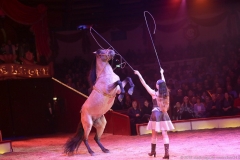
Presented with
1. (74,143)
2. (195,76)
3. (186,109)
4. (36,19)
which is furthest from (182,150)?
(36,19)

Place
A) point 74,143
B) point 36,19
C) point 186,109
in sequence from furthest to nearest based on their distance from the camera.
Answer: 1. point 36,19
2. point 186,109
3. point 74,143

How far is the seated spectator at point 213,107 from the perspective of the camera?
12930mm

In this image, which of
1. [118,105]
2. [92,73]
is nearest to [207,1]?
[118,105]

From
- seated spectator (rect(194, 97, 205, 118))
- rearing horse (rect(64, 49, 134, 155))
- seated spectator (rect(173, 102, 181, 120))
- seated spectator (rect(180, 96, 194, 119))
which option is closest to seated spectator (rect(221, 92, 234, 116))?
seated spectator (rect(194, 97, 205, 118))

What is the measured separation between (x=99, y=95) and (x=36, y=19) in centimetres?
862

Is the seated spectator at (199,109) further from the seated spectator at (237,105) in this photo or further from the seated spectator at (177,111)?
the seated spectator at (237,105)

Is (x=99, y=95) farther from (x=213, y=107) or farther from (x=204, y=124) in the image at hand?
(x=213, y=107)

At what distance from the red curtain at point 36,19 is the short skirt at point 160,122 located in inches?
369

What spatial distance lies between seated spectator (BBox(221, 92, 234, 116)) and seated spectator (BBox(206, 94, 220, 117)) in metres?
0.17

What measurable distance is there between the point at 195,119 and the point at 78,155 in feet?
16.8

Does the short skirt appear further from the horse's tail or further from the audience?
the audience

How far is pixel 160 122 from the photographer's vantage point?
295 inches

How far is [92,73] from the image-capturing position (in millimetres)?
8984

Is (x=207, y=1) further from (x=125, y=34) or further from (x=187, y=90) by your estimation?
(x=187, y=90)
